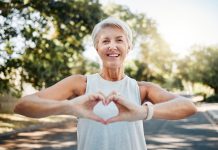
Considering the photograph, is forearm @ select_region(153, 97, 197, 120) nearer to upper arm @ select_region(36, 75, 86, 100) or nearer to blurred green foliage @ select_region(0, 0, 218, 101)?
upper arm @ select_region(36, 75, 86, 100)

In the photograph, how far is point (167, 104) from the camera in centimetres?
195

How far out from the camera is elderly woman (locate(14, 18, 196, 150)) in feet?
5.90

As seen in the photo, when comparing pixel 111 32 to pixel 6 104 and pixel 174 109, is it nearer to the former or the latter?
pixel 174 109

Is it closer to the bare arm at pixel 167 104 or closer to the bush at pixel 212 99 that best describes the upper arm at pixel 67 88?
the bare arm at pixel 167 104

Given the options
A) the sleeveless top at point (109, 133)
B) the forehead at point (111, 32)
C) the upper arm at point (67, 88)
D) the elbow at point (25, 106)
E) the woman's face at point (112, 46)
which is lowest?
the sleeveless top at point (109, 133)


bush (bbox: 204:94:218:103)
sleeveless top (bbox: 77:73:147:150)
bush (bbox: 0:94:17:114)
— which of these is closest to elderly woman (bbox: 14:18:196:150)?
sleeveless top (bbox: 77:73:147:150)

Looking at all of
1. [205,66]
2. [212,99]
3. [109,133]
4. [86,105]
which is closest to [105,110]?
[109,133]

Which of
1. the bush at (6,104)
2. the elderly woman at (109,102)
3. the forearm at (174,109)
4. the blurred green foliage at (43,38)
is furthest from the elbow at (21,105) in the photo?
the bush at (6,104)

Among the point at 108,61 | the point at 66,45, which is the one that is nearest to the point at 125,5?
the point at 66,45

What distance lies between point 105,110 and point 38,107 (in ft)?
1.23

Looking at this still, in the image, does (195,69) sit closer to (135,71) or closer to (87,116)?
(135,71)

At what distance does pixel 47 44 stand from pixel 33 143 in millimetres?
7013

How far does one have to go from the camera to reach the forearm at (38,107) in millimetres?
1850

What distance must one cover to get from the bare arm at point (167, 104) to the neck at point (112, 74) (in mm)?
144
